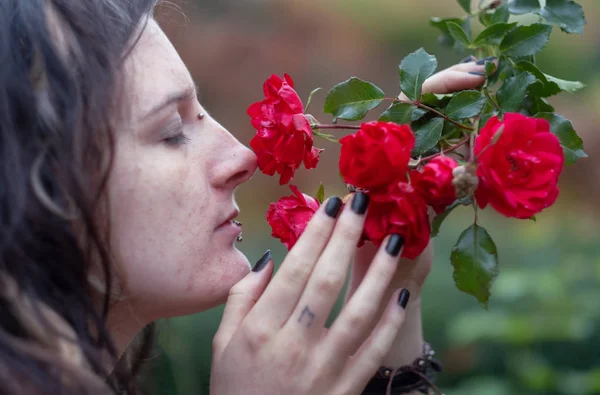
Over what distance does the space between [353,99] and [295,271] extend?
35 cm

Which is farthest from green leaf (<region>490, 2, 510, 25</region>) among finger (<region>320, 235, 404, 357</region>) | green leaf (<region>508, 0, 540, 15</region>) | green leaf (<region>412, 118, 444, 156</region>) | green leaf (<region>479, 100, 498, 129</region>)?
finger (<region>320, 235, 404, 357</region>)

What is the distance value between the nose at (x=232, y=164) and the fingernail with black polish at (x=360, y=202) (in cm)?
26

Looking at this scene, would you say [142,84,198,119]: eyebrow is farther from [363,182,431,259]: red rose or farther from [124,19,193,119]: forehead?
[363,182,431,259]: red rose

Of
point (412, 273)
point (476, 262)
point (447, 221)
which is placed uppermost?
point (476, 262)

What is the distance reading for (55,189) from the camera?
1.10 metres

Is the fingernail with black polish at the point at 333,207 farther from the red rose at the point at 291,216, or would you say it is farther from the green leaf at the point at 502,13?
the green leaf at the point at 502,13

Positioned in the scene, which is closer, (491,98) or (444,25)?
(491,98)

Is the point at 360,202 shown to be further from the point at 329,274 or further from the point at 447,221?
the point at 447,221

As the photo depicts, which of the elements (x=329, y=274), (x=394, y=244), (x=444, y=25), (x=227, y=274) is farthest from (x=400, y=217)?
(x=444, y=25)

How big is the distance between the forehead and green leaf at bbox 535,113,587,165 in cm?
68

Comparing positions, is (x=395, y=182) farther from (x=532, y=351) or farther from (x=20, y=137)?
(x=532, y=351)

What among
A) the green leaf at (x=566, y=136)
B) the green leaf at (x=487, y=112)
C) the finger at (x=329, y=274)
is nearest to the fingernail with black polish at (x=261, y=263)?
the finger at (x=329, y=274)

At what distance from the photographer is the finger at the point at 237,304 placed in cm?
126

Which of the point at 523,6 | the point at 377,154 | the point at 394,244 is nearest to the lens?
the point at 377,154
